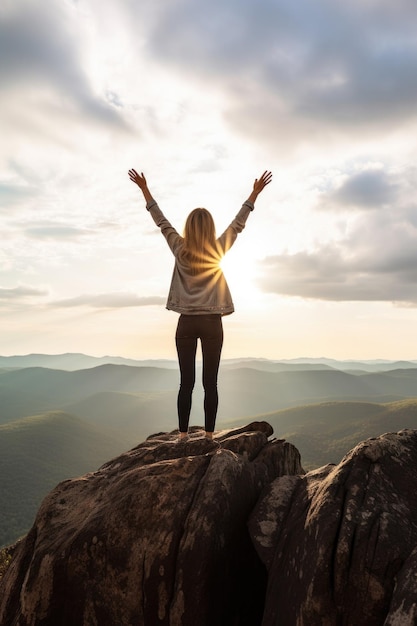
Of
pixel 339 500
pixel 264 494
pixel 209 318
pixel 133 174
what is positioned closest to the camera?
pixel 339 500

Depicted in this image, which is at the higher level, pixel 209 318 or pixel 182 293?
pixel 182 293

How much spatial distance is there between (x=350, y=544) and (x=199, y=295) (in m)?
6.16

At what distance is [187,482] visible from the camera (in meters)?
8.45

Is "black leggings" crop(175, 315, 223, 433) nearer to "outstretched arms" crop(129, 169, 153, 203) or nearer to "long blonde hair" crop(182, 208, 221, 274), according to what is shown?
"long blonde hair" crop(182, 208, 221, 274)

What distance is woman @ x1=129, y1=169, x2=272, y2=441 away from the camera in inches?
409

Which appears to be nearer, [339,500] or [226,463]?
[339,500]

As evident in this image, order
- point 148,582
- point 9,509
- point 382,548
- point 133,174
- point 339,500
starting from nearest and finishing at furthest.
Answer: point 382,548 → point 339,500 → point 148,582 → point 133,174 → point 9,509

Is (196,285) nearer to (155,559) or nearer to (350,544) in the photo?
(155,559)

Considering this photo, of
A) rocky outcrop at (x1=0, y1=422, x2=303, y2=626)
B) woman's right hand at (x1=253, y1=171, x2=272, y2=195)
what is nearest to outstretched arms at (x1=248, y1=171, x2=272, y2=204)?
woman's right hand at (x1=253, y1=171, x2=272, y2=195)

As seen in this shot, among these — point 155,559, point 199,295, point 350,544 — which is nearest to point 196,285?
point 199,295

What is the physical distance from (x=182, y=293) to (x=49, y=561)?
6.28 metres

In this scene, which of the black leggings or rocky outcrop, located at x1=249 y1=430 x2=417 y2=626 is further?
the black leggings

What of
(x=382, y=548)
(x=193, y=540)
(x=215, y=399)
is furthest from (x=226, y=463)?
(x=382, y=548)

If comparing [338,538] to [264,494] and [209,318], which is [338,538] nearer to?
[264,494]
